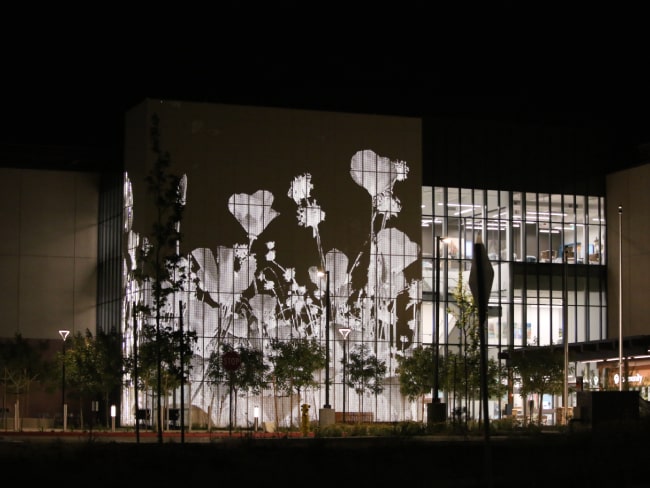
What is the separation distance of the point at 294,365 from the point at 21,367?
614 inches

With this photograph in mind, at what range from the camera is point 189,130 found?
71.1 m

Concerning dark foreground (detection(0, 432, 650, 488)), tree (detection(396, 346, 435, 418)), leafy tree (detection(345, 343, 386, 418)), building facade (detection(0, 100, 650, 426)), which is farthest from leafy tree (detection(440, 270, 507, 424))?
dark foreground (detection(0, 432, 650, 488))

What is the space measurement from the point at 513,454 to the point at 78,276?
59.6m

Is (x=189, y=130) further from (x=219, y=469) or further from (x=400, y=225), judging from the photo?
(x=219, y=469)

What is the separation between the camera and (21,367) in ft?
223

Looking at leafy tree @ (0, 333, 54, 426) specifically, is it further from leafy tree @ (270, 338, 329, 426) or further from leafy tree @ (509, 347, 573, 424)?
leafy tree @ (509, 347, 573, 424)

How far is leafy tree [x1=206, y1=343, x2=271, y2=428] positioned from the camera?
63.9m

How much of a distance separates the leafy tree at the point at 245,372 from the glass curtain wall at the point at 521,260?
1404cm

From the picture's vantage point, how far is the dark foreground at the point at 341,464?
1912 centimetres

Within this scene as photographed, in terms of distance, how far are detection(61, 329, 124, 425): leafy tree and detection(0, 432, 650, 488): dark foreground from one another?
130 ft

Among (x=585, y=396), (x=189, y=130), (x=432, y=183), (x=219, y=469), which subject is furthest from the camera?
(x=432, y=183)

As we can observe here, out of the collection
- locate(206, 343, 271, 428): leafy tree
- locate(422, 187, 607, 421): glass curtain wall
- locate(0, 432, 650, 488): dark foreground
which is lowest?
locate(0, 432, 650, 488): dark foreground

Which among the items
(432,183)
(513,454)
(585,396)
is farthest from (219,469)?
(432,183)

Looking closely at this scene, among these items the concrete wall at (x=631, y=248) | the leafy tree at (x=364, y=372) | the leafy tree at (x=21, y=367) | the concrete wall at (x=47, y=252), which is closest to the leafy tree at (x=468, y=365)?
the leafy tree at (x=364, y=372)
